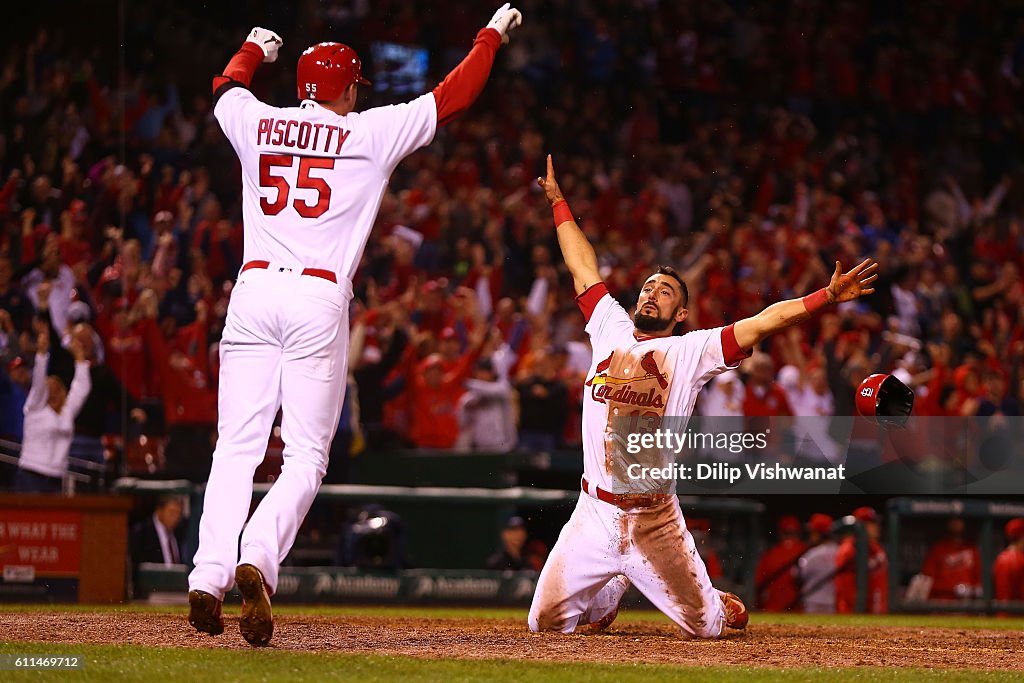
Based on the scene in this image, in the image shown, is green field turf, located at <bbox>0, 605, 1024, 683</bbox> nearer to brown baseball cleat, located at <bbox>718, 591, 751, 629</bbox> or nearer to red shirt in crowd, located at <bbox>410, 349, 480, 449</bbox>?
brown baseball cleat, located at <bbox>718, 591, 751, 629</bbox>

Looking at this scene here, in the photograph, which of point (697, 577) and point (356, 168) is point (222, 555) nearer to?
point (356, 168)

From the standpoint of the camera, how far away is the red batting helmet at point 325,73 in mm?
5379

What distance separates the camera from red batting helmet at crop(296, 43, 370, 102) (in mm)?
5379

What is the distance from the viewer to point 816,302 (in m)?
5.38

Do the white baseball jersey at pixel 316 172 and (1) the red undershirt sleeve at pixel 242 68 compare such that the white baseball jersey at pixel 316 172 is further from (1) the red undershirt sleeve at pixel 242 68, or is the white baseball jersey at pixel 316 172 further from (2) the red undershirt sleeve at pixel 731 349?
(2) the red undershirt sleeve at pixel 731 349

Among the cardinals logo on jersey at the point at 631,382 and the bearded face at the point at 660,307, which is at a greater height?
the bearded face at the point at 660,307

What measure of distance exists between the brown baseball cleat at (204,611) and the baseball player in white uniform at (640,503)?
5.35 feet

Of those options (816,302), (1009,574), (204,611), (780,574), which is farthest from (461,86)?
(1009,574)

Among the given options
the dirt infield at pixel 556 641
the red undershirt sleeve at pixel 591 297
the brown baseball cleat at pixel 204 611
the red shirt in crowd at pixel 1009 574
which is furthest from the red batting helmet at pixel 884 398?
the red shirt in crowd at pixel 1009 574

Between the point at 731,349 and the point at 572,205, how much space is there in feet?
24.9

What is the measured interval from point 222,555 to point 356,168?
161 centimetres

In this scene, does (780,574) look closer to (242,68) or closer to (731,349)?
(731,349)

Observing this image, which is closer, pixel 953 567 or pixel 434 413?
pixel 953 567

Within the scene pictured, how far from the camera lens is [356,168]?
531cm
